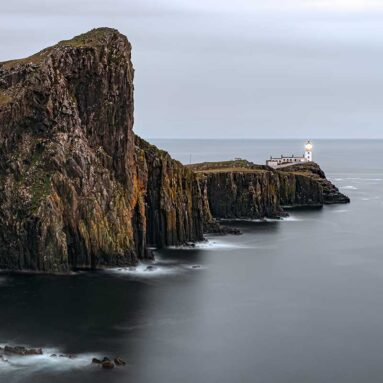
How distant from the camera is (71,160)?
123 meters

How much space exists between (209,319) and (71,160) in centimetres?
3946

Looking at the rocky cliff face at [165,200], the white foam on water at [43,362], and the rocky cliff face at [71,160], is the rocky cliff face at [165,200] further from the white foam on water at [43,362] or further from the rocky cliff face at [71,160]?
the white foam on water at [43,362]

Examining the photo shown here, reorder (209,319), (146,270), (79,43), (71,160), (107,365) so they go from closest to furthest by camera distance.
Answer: (107,365) → (209,319) → (146,270) → (71,160) → (79,43)

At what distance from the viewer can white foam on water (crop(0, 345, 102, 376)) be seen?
76.8m

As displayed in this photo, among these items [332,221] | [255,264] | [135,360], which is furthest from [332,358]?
[332,221]

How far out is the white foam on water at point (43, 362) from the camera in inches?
3022

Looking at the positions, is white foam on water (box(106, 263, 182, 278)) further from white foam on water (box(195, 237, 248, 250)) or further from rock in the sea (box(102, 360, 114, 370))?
rock in the sea (box(102, 360, 114, 370))

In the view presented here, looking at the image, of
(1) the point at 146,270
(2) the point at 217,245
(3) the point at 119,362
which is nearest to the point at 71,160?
(1) the point at 146,270

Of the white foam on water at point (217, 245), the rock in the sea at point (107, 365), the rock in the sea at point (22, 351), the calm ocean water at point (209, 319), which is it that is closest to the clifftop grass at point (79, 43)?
the calm ocean water at point (209, 319)

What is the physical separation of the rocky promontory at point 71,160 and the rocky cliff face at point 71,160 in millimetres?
161

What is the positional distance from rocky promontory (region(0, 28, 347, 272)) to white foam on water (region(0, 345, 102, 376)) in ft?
127

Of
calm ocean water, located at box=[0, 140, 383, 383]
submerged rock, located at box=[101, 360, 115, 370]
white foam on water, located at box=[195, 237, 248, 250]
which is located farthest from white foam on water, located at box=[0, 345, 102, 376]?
white foam on water, located at box=[195, 237, 248, 250]

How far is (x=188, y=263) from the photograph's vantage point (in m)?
132

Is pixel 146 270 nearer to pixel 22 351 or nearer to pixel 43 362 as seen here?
pixel 22 351
